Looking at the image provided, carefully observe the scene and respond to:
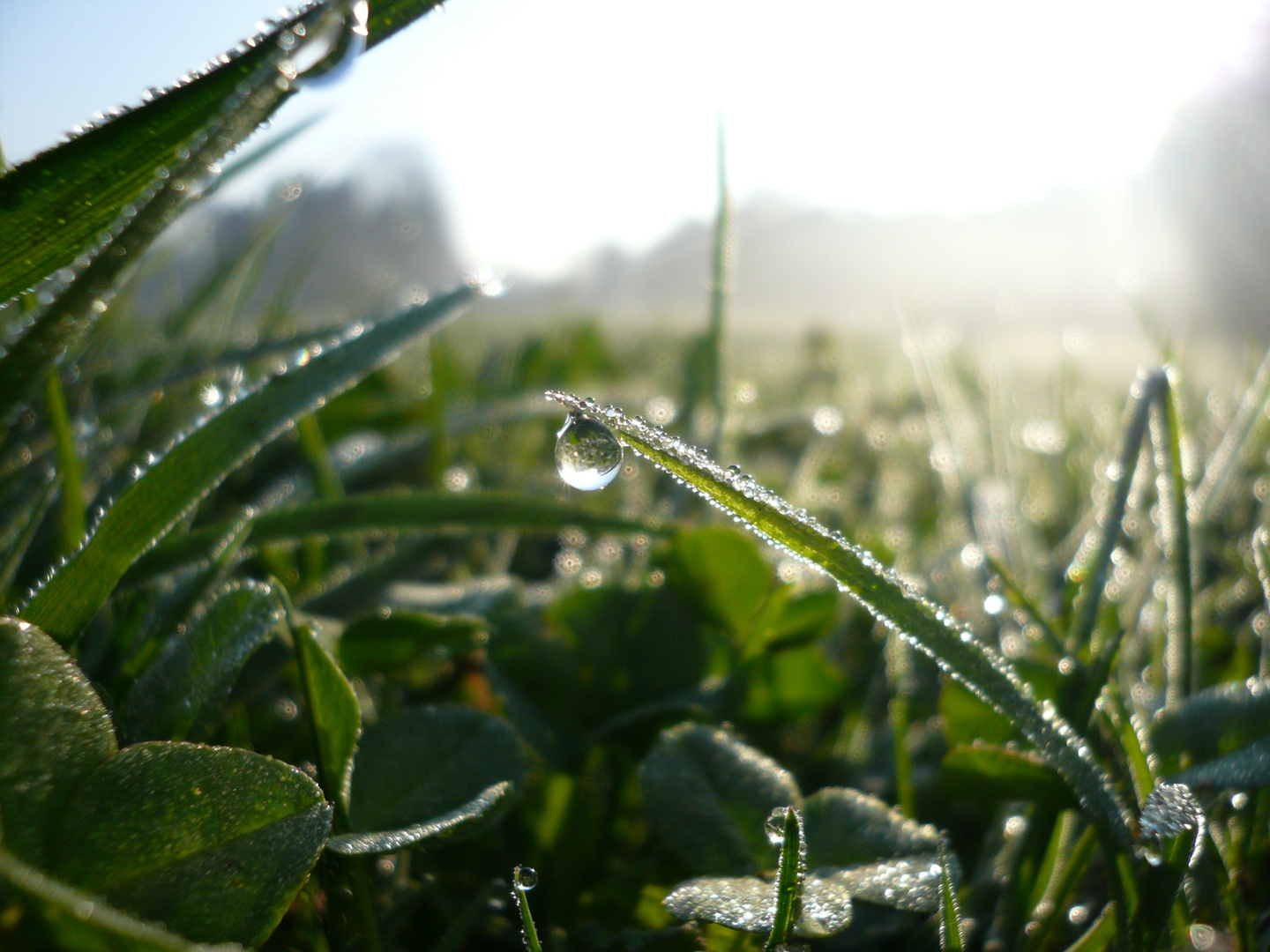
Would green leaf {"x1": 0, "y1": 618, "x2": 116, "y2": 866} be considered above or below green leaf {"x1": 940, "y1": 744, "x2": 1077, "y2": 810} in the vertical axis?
above

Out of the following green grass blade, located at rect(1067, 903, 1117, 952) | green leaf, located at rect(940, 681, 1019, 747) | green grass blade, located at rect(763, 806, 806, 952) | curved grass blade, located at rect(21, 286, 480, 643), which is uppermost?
curved grass blade, located at rect(21, 286, 480, 643)

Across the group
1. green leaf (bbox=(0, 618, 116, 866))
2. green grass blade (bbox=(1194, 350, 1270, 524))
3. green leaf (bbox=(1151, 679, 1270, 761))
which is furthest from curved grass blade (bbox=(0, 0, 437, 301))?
green grass blade (bbox=(1194, 350, 1270, 524))

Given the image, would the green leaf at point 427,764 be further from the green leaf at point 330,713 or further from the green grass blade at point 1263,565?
the green grass blade at point 1263,565

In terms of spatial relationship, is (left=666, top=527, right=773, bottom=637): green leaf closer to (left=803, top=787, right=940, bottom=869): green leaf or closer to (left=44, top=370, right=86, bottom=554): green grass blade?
(left=803, top=787, right=940, bottom=869): green leaf

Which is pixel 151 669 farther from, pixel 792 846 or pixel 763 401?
pixel 763 401

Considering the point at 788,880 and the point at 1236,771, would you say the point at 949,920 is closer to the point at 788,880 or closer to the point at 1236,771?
the point at 788,880

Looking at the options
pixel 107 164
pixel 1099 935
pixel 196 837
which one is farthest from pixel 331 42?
pixel 1099 935

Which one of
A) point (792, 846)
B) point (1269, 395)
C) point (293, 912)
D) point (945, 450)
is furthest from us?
point (945, 450)

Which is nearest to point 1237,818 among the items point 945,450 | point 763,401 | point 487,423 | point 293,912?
point 945,450
